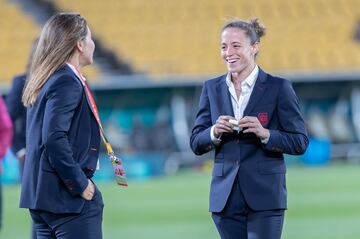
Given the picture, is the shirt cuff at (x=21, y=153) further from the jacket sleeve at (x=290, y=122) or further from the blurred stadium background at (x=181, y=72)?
the blurred stadium background at (x=181, y=72)

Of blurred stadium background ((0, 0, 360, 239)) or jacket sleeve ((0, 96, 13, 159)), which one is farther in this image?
blurred stadium background ((0, 0, 360, 239))

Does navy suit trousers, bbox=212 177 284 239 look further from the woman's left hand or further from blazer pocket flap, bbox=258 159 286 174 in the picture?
the woman's left hand

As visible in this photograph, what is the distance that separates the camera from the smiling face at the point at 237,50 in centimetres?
598

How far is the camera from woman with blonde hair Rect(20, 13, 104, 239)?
17.7 ft

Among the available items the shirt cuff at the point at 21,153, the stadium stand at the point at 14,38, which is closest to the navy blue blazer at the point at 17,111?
the shirt cuff at the point at 21,153

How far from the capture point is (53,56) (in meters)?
5.54

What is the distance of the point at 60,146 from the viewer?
538 cm

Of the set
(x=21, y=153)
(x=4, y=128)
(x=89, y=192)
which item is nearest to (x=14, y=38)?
(x=21, y=153)

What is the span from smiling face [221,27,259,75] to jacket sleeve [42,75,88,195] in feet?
3.43

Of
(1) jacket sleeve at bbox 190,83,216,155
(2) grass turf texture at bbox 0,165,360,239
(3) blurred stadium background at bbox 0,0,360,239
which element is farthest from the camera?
(3) blurred stadium background at bbox 0,0,360,239

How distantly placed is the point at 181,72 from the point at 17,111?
56.3 ft

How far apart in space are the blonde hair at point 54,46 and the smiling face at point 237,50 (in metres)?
0.93

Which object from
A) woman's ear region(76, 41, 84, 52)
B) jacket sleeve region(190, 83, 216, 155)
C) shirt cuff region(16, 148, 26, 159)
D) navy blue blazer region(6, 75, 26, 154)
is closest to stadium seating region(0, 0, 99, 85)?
navy blue blazer region(6, 75, 26, 154)

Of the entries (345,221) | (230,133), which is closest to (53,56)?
(230,133)
